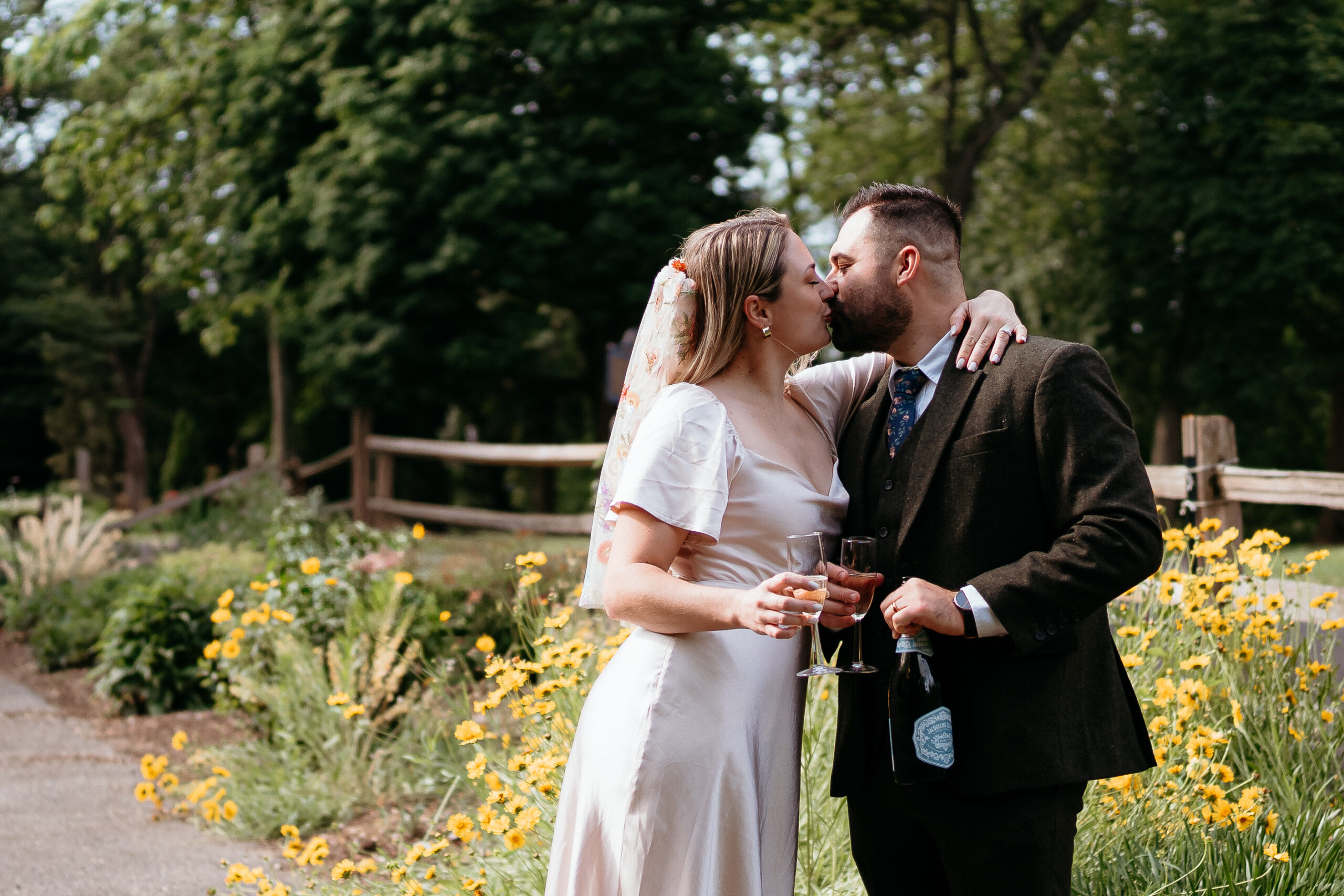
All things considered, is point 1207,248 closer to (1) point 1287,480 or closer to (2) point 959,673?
(1) point 1287,480

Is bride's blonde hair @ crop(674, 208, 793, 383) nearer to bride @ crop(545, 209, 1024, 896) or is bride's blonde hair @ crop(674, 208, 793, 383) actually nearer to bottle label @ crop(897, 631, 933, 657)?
bride @ crop(545, 209, 1024, 896)

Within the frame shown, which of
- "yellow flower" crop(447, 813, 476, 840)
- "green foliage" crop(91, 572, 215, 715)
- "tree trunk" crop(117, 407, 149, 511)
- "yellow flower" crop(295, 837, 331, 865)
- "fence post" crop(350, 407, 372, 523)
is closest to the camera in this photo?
"yellow flower" crop(447, 813, 476, 840)

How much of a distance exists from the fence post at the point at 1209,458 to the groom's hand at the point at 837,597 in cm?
381

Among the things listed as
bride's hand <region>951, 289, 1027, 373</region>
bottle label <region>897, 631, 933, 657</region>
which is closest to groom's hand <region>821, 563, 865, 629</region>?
bottle label <region>897, 631, 933, 657</region>

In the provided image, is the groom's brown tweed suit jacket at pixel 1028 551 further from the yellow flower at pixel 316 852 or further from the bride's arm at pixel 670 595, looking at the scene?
the yellow flower at pixel 316 852

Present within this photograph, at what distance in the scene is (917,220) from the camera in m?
2.26

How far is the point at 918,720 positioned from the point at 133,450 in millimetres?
32379

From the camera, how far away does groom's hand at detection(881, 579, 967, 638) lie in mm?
1897

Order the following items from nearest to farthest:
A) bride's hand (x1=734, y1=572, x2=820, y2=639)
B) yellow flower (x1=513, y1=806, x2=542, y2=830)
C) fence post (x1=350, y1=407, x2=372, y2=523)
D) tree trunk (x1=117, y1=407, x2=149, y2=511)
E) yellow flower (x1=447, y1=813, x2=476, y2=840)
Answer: bride's hand (x1=734, y1=572, x2=820, y2=639) < yellow flower (x1=513, y1=806, x2=542, y2=830) < yellow flower (x1=447, y1=813, x2=476, y2=840) < fence post (x1=350, y1=407, x2=372, y2=523) < tree trunk (x1=117, y1=407, x2=149, y2=511)

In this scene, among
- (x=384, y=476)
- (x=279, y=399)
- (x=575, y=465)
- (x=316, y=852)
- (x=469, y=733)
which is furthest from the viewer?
(x=279, y=399)

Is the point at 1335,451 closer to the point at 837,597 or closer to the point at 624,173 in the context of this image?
the point at 624,173

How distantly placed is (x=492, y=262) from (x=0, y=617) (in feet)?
20.6

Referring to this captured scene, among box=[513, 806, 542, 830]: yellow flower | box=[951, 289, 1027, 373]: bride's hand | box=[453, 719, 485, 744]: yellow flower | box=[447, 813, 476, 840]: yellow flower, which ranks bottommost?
box=[447, 813, 476, 840]: yellow flower

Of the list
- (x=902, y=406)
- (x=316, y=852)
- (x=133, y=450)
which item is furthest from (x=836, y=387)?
(x=133, y=450)
